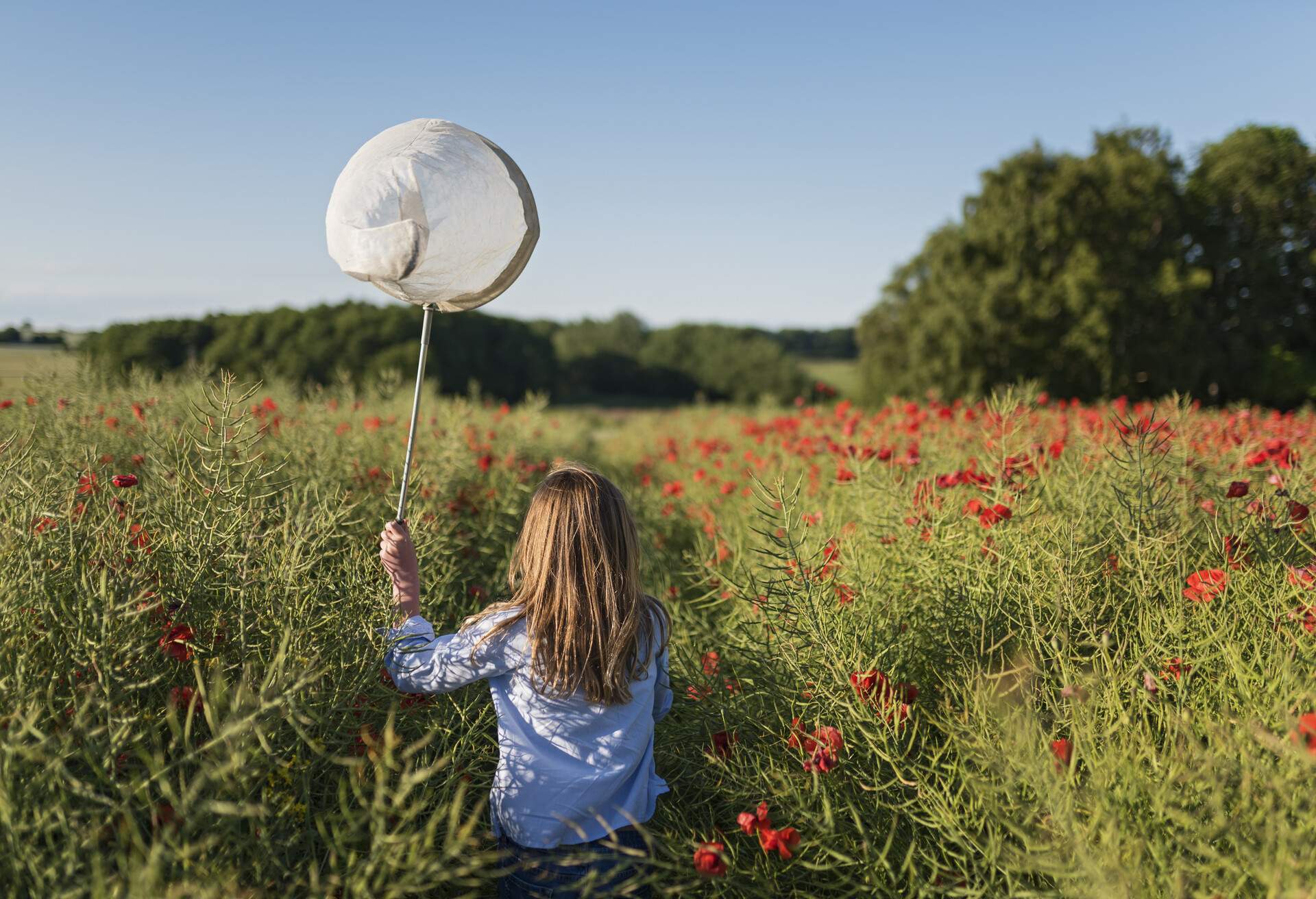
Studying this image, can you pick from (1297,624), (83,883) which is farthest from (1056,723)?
(83,883)

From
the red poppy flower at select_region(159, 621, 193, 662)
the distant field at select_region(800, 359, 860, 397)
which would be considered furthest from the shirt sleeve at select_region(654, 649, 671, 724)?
the distant field at select_region(800, 359, 860, 397)

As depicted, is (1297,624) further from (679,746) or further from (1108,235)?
(1108,235)

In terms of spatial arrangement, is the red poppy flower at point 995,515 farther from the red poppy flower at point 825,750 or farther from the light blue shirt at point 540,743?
the light blue shirt at point 540,743

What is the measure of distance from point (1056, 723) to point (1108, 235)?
21.8 metres

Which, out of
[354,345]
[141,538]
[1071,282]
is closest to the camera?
[141,538]

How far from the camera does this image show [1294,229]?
21.8m

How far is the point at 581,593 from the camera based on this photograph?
2045mm

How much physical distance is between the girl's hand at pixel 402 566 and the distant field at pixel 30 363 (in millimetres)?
4047

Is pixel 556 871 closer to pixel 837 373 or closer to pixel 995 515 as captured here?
pixel 995 515

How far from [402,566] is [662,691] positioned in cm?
77

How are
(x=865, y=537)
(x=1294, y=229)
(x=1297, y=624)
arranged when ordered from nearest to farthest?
(x=1297, y=624)
(x=865, y=537)
(x=1294, y=229)

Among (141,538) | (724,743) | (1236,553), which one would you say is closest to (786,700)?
(724,743)

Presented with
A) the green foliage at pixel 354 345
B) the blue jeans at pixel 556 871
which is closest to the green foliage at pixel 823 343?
the green foliage at pixel 354 345

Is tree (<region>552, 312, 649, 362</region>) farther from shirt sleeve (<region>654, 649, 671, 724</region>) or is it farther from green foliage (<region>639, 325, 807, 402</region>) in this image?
shirt sleeve (<region>654, 649, 671, 724</region>)
